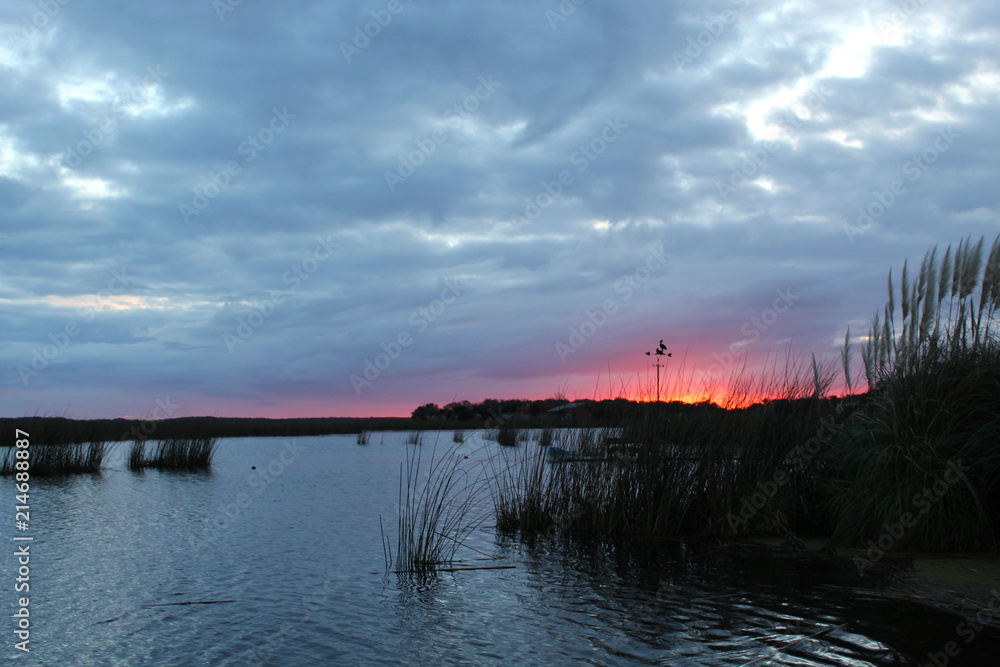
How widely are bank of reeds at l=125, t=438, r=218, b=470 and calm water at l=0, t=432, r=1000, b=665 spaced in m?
12.2

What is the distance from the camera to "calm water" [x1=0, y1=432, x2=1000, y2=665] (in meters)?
5.01

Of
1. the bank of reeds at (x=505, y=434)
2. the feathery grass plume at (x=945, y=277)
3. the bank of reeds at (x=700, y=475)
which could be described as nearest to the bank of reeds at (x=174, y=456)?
the bank of reeds at (x=505, y=434)

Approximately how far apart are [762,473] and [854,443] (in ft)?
4.13

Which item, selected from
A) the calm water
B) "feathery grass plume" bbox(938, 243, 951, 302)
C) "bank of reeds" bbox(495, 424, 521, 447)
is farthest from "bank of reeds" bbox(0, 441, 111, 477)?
"feathery grass plume" bbox(938, 243, 951, 302)

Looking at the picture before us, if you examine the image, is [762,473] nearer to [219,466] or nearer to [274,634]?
[274,634]

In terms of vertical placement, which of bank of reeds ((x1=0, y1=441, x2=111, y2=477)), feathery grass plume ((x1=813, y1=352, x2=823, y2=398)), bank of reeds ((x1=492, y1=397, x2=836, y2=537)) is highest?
feathery grass plume ((x1=813, y1=352, x2=823, y2=398))

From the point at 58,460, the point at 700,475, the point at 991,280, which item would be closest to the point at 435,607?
the point at 700,475

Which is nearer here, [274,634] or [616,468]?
[274,634]

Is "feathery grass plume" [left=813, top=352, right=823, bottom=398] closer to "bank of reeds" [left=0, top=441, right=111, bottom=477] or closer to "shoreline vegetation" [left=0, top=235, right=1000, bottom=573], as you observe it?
"shoreline vegetation" [left=0, top=235, right=1000, bottom=573]

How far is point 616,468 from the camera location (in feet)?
29.4

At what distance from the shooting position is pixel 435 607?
6336 millimetres

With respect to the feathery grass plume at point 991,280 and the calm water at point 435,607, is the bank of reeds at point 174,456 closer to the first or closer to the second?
the calm water at point 435,607

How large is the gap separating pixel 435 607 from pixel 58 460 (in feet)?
60.5

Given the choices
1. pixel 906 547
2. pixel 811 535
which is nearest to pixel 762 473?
pixel 811 535
